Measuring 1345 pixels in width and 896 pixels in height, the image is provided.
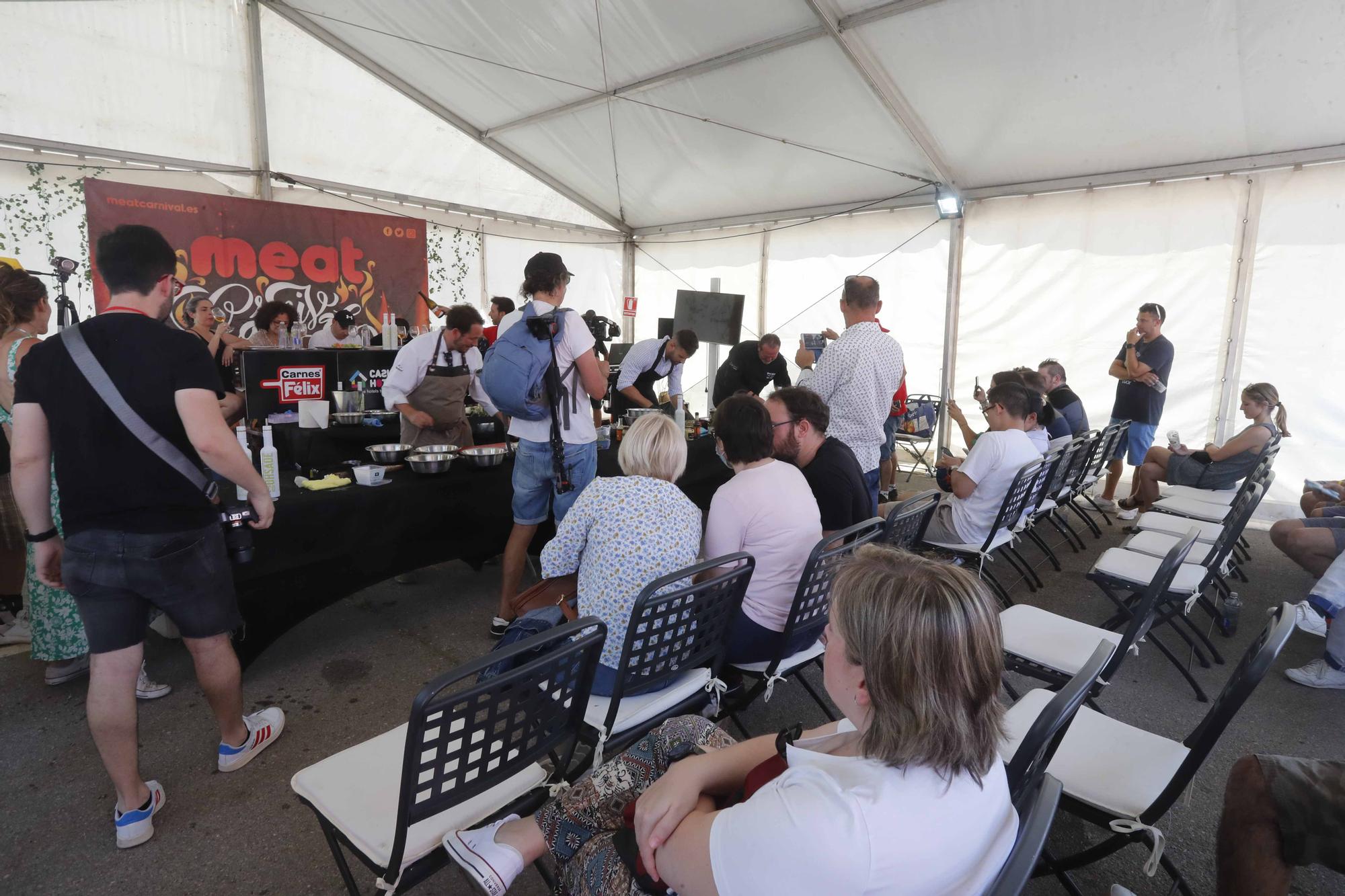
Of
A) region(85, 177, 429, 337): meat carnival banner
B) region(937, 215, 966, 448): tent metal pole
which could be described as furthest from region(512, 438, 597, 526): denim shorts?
region(937, 215, 966, 448): tent metal pole

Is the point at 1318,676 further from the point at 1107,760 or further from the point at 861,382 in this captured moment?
the point at 861,382

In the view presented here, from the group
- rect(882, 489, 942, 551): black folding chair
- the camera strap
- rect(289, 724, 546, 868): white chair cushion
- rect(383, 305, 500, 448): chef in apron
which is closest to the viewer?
rect(289, 724, 546, 868): white chair cushion

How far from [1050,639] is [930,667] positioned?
5.50 feet

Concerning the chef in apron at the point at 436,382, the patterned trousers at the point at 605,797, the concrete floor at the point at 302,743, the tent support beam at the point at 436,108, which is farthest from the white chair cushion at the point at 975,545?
the tent support beam at the point at 436,108

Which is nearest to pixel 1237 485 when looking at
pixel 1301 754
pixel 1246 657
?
pixel 1301 754

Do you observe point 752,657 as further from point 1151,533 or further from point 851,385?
point 1151,533

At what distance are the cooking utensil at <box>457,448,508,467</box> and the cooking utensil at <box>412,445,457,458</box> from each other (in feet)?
0.17

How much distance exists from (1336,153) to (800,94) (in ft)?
13.0

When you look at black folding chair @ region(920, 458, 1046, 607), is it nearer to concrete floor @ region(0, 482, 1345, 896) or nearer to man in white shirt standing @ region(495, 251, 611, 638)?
concrete floor @ region(0, 482, 1345, 896)

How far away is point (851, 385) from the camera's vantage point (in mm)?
3623

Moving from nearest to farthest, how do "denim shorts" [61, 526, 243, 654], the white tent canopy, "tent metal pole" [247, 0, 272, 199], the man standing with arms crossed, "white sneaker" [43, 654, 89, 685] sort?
"denim shorts" [61, 526, 243, 654], "white sneaker" [43, 654, 89, 685], the white tent canopy, the man standing with arms crossed, "tent metal pole" [247, 0, 272, 199]

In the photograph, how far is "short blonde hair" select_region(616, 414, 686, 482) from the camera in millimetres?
2088

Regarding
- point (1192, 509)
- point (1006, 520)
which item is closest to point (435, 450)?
point (1006, 520)

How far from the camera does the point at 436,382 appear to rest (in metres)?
3.77
